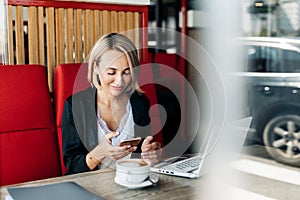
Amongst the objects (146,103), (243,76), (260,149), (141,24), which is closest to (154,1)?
(141,24)

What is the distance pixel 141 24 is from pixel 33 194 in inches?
66.3

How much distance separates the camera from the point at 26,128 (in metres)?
1.76

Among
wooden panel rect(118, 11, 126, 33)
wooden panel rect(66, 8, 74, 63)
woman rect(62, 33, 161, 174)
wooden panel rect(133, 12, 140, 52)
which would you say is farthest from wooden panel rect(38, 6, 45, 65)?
wooden panel rect(133, 12, 140, 52)

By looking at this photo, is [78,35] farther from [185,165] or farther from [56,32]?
[185,165]

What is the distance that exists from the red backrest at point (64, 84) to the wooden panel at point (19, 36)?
27 cm

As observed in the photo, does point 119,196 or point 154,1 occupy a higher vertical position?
Answer: point 154,1

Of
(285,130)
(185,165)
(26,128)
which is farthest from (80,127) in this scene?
(285,130)

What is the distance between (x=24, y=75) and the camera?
5.83 feet

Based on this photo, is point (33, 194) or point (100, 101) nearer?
point (33, 194)

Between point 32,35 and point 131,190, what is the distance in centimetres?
123

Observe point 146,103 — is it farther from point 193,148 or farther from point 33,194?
point 33,194

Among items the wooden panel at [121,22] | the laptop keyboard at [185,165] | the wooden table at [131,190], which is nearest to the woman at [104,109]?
the laptop keyboard at [185,165]

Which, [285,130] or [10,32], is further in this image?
[285,130]

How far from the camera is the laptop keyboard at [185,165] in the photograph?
132cm
